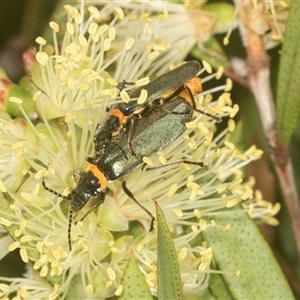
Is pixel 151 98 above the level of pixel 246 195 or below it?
above

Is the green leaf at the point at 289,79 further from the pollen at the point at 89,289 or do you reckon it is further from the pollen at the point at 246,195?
the pollen at the point at 89,289

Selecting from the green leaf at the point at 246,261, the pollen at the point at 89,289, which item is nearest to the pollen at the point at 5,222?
the pollen at the point at 89,289

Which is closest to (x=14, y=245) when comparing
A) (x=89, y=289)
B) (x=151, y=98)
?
(x=89, y=289)

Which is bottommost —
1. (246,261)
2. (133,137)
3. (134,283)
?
(246,261)

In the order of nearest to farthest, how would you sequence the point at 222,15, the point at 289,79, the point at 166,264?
the point at 166,264, the point at 289,79, the point at 222,15

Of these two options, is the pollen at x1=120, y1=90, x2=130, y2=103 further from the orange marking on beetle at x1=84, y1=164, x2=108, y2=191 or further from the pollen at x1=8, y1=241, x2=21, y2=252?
the pollen at x1=8, y1=241, x2=21, y2=252

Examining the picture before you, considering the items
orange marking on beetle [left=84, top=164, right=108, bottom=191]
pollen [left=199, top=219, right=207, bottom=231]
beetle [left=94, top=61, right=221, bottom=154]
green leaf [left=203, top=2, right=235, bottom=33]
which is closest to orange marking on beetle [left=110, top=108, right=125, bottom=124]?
beetle [left=94, top=61, right=221, bottom=154]

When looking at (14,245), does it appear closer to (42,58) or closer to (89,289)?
(89,289)
